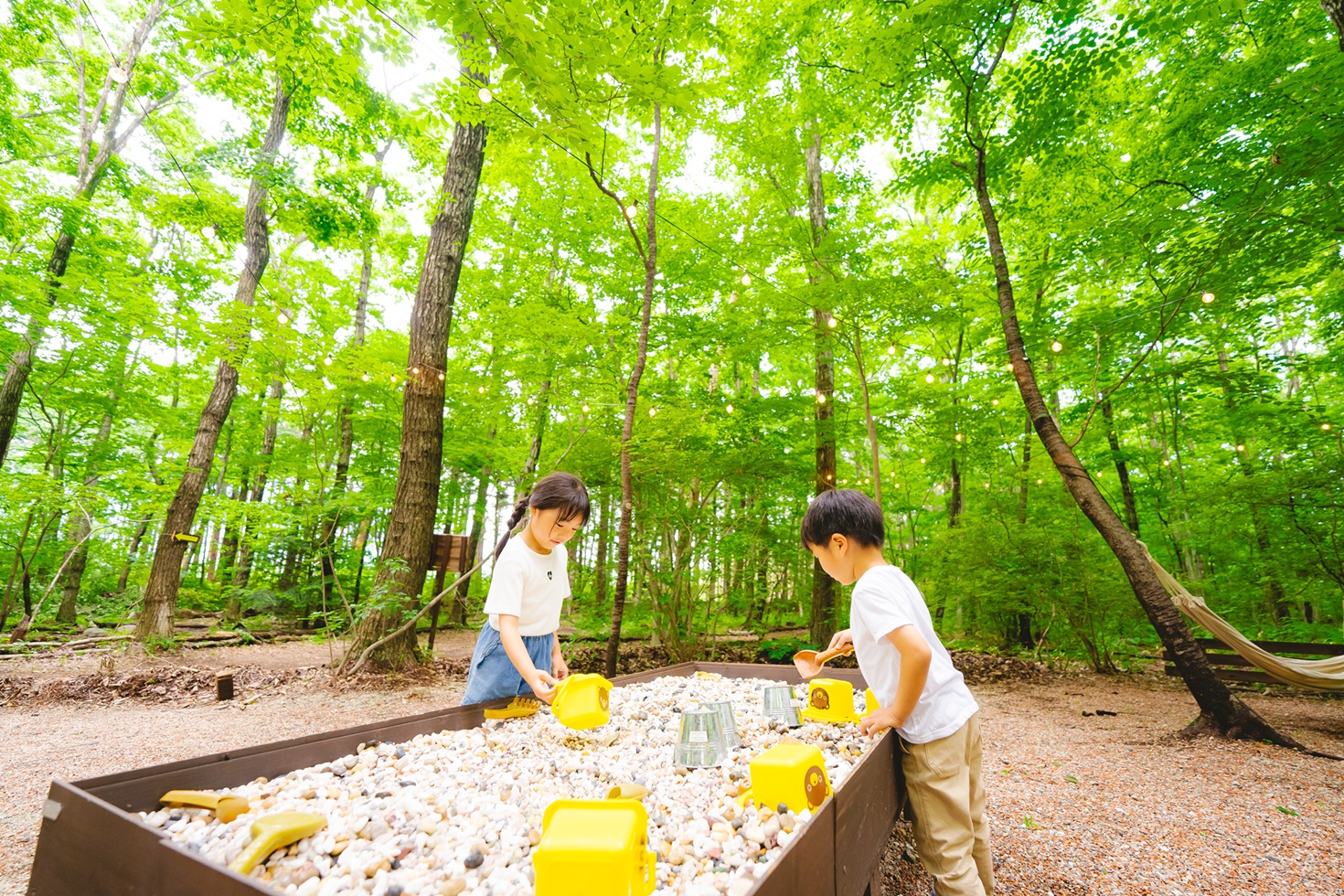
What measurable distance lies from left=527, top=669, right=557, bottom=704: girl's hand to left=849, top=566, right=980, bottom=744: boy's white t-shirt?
0.92 metres

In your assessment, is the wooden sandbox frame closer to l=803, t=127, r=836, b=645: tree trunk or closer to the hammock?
the hammock

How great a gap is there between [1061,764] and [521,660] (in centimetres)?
316

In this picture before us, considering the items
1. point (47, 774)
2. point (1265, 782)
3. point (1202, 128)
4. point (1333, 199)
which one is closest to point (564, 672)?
point (47, 774)

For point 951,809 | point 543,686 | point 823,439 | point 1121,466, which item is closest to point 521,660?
point 543,686

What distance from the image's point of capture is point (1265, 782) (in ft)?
8.57

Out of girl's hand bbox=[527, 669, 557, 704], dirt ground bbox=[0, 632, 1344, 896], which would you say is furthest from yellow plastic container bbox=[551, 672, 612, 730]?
dirt ground bbox=[0, 632, 1344, 896]

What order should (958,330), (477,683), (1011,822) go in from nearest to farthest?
1. (477,683)
2. (1011,822)
3. (958,330)

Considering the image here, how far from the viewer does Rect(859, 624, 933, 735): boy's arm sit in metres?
1.27

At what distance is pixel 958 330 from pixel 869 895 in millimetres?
7952

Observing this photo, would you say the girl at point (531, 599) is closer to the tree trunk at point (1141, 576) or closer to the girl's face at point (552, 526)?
the girl's face at point (552, 526)

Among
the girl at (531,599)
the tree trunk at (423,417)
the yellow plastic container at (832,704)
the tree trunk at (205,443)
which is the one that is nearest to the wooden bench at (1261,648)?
the yellow plastic container at (832,704)

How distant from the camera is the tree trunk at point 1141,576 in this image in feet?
10.8

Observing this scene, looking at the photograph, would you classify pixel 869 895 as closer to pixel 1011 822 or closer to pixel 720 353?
→ pixel 1011 822

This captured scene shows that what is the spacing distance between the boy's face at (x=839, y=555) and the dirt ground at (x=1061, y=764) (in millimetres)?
1134
